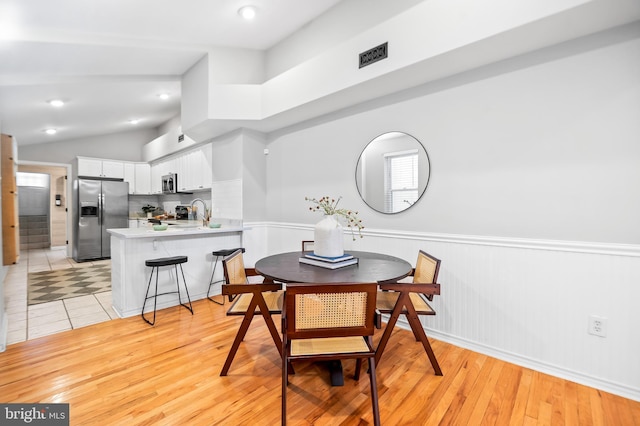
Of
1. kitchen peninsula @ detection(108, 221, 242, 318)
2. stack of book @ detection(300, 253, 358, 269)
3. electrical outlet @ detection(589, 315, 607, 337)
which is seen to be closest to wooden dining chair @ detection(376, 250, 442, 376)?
stack of book @ detection(300, 253, 358, 269)

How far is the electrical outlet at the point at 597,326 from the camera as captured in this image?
77.4 inches

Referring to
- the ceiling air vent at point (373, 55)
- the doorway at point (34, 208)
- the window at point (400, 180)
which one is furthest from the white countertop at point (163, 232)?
the doorway at point (34, 208)

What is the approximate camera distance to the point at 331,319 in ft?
5.08

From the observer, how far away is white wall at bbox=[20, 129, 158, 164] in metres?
6.41

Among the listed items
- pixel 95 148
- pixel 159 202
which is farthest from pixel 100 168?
pixel 159 202

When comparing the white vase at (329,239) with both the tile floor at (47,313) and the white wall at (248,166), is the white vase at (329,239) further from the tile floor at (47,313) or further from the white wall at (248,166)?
the tile floor at (47,313)

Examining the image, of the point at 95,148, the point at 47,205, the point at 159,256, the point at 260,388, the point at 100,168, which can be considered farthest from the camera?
the point at 47,205

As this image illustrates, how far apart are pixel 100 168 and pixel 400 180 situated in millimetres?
6756

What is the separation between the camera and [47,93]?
395 centimetres

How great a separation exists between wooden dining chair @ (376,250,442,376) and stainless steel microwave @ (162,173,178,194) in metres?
4.97

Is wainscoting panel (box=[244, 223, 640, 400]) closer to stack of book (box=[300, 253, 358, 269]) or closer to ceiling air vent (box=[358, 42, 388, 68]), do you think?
stack of book (box=[300, 253, 358, 269])

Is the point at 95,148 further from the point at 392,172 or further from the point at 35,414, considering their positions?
the point at 392,172

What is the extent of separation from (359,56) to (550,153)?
1762 millimetres

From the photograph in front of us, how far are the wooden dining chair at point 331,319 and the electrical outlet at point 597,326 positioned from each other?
1632mm
